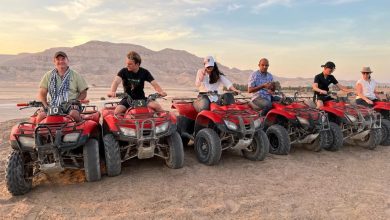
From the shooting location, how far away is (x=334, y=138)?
8.49 meters

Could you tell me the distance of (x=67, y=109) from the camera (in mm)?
6055

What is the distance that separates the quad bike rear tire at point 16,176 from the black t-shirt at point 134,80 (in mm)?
2278

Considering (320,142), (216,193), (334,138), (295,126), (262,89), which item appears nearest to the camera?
(216,193)

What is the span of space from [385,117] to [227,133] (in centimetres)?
555

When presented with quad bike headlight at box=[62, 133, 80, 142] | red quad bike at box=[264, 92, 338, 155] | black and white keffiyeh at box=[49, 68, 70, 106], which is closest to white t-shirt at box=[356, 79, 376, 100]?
red quad bike at box=[264, 92, 338, 155]

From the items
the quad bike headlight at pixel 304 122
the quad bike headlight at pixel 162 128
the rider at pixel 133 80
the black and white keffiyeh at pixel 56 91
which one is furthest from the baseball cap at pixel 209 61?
the black and white keffiyeh at pixel 56 91

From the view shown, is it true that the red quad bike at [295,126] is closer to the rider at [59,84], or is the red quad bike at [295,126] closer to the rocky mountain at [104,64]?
the rider at [59,84]

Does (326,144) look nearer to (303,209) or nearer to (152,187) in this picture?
(303,209)

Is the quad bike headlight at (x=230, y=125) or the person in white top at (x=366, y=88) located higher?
the person in white top at (x=366, y=88)

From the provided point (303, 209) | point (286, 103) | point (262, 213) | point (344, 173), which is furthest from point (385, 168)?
point (262, 213)

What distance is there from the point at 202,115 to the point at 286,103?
220 centimetres

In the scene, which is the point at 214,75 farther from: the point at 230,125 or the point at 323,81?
the point at 323,81

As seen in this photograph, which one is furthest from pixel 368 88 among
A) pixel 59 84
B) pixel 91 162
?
pixel 59 84

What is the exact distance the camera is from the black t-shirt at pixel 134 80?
6961mm
